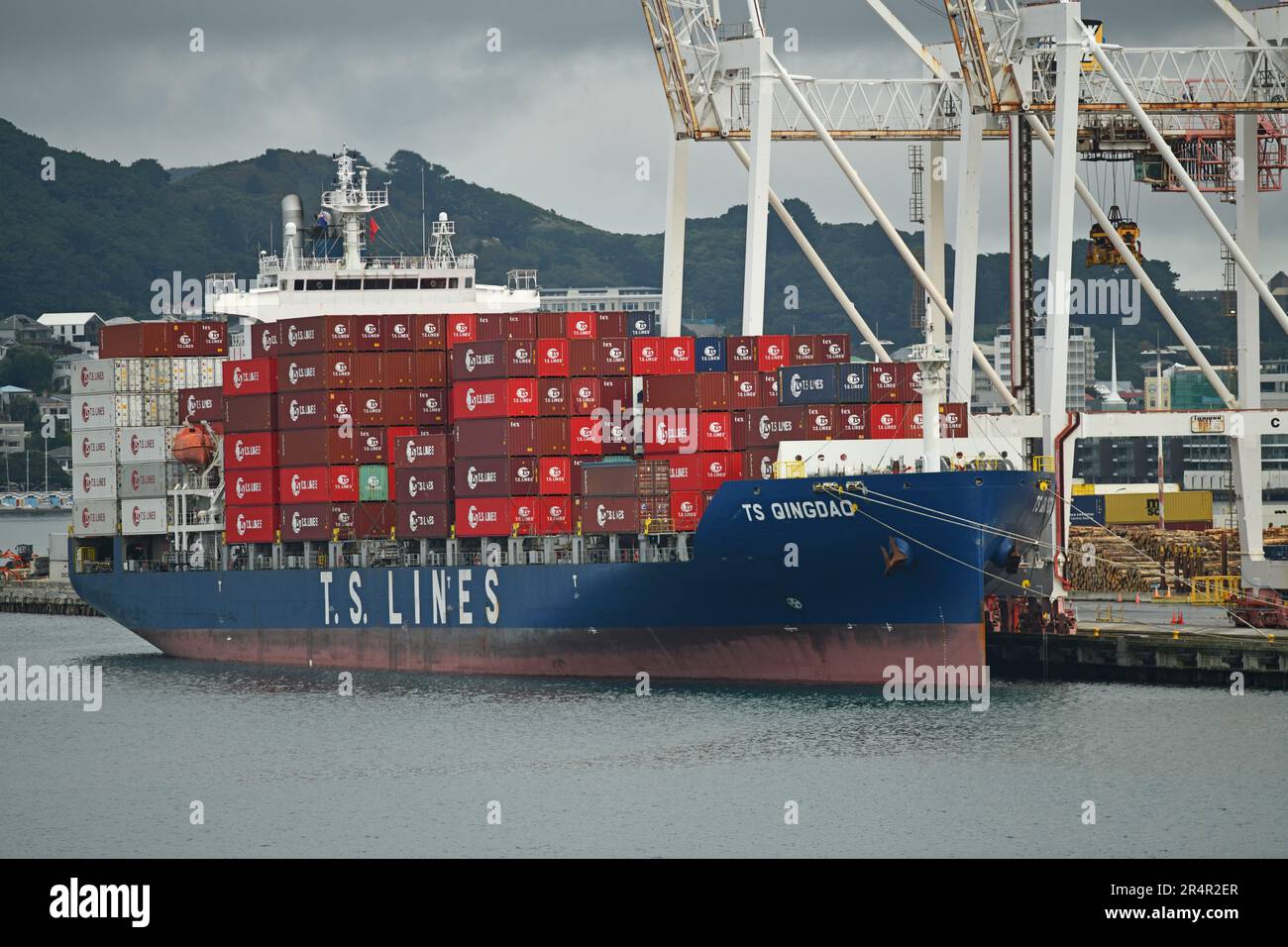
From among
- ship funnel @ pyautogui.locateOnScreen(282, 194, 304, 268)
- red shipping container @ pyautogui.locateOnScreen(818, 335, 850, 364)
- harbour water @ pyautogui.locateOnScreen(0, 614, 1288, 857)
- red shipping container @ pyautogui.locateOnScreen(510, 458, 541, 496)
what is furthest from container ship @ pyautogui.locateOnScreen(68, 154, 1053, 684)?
ship funnel @ pyautogui.locateOnScreen(282, 194, 304, 268)

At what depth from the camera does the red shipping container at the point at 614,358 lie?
54.5 meters

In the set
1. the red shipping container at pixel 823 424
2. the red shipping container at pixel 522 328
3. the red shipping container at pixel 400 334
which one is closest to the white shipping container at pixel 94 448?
the red shipping container at pixel 400 334

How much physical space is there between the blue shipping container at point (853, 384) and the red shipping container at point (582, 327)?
26.6ft

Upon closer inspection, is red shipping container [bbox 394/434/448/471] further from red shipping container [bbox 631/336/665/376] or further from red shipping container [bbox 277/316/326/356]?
red shipping container [bbox 631/336/665/376]

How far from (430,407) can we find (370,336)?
2731mm

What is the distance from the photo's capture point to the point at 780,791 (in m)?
39.7

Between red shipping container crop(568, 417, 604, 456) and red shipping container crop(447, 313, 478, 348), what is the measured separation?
5.13 m

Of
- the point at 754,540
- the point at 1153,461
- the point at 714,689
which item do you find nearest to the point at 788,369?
the point at 754,540

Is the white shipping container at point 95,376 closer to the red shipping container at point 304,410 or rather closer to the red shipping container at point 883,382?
the red shipping container at point 304,410

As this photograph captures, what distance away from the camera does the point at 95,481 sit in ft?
220

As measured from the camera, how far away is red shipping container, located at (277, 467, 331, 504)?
59.0 m

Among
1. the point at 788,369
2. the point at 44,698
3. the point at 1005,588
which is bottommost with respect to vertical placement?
the point at 44,698
